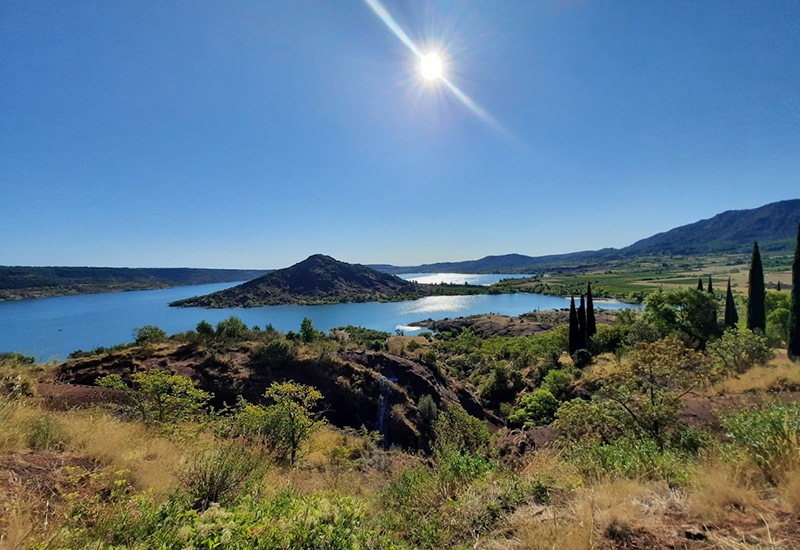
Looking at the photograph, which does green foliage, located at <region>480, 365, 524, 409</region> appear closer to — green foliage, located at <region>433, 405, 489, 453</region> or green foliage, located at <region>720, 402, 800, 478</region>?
green foliage, located at <region>433, 405, 489, 453</region>

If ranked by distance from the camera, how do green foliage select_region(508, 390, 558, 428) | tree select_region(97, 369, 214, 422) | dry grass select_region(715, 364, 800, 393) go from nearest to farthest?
tree select_region(97, 369, 214, 422)
dry grass select_region(715, 364, 800, 393)
green foliage select_region(508, 390, 558, 428)

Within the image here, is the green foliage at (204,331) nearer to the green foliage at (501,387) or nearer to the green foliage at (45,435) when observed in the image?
the green foliage at (45,435)

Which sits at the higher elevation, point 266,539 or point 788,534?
point 266,539

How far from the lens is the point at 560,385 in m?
18.8

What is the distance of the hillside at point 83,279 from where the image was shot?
95.1 m

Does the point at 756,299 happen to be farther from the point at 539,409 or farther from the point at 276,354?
the point at 276,354

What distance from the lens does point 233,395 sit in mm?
16875

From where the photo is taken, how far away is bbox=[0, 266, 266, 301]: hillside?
95.1 metres

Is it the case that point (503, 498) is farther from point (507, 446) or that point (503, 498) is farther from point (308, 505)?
point (507, 446)

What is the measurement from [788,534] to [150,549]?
5.15m

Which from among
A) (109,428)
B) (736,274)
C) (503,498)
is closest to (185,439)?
(109,428)

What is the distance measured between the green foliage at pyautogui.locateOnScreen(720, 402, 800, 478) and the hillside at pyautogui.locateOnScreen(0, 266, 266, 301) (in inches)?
5632

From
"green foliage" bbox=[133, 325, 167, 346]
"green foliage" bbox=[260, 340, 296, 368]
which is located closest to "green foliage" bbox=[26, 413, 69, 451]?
"green foliage" bbox=[260, 340, 296, 368]

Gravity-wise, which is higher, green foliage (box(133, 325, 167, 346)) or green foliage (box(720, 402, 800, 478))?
green foliage (box(720, 402, 800, 478))
